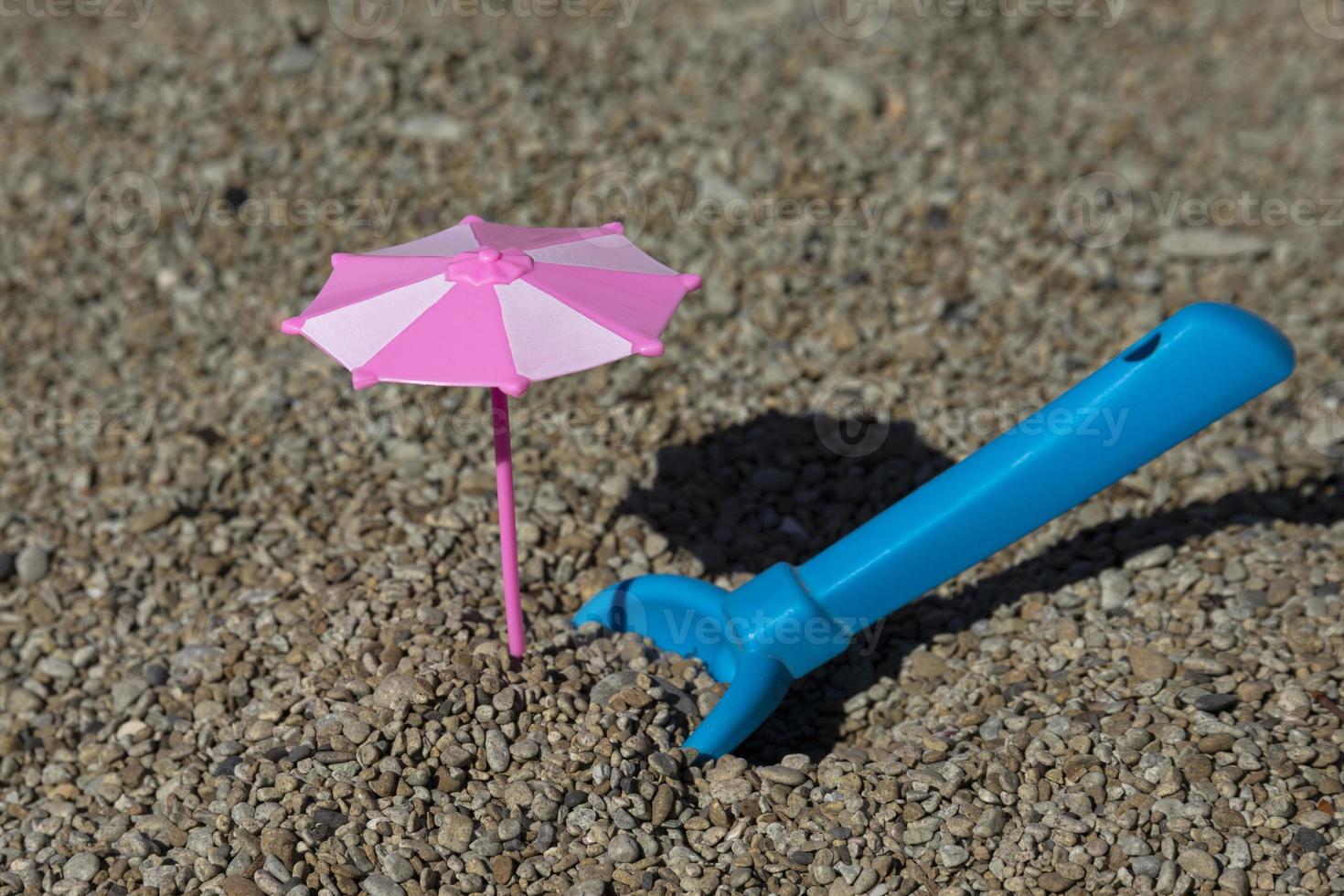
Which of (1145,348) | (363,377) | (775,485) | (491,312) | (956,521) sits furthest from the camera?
(775,485)

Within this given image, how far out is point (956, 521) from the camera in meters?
2.84

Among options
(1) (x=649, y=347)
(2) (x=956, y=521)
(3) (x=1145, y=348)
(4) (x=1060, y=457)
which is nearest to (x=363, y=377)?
(1) (x=649, y=347)

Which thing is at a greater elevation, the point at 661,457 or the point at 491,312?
the point at 491,312

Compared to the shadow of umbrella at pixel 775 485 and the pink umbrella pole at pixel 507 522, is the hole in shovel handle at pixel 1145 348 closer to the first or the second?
the shadow of umbrella at pixel 775 485

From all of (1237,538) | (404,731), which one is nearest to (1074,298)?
(1237,538)

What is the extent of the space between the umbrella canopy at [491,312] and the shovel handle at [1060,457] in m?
0.71

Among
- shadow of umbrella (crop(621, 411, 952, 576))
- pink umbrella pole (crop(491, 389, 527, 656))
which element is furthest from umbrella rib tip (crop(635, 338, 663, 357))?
shadow of umbrella (crop(621, 411, 952, 576))

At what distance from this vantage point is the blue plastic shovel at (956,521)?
2637 mm

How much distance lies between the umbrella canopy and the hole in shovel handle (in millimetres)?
867

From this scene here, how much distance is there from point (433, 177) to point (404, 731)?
8.80 ft

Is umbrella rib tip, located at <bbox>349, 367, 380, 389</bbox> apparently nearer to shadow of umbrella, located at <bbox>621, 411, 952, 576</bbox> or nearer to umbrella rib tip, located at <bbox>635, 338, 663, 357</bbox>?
umbrella rib tip, located at <bbox>635, 338, 663, 357</bbox>

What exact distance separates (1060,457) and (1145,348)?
27 cm

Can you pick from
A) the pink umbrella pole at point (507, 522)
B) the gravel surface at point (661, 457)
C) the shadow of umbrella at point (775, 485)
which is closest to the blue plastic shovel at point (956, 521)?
the gravel surface at point (661, 457)

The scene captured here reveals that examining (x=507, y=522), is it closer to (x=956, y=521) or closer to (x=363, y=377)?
(x=363, y=377)
